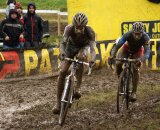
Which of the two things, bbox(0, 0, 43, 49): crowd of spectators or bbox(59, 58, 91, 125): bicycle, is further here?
bbox(0, 0, 43, 49): crowd of spectators

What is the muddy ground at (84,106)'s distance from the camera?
1145 centimetres

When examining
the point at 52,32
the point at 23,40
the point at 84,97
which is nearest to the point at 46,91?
the point at 84,97

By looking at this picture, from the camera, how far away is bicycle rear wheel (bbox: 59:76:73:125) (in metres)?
11.0

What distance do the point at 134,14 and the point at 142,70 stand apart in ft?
9.25

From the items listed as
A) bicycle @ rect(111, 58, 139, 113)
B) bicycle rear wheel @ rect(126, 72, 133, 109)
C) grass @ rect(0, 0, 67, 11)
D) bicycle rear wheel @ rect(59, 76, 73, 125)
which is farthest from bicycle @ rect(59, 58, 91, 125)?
grass @ rect(0, 0, 67, 11)

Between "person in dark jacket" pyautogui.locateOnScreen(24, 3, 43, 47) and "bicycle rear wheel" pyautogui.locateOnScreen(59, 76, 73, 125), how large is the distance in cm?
595

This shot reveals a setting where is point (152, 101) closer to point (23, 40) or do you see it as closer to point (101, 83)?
point (101, 83)

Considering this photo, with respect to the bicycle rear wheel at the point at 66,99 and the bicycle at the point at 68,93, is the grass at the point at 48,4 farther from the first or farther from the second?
the bicycle rear wheel at the point at 66,99

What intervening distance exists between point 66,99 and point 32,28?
6408 millimetres

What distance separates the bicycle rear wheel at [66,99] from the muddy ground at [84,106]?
10.5 inches

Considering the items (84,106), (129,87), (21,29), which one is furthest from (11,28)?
(129,87)

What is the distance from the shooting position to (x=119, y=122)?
11.6 meters

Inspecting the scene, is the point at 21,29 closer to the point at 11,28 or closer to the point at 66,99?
the point at 11,28

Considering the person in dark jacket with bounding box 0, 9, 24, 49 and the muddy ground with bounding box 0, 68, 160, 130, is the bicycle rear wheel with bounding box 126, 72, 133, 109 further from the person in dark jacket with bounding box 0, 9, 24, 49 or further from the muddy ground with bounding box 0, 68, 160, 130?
the person in dark jacket with bounding box 0, 9, 24, 49
